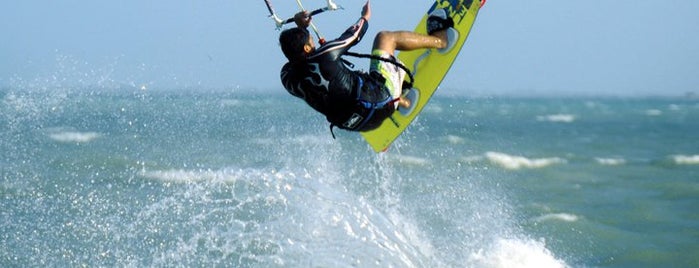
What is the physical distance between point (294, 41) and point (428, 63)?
72.9 inches

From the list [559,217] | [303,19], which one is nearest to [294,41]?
[303,19]

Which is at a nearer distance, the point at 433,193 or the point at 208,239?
the point at 208,239

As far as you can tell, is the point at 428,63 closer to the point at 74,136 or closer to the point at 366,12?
the point at 366,12

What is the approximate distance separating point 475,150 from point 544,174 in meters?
4.02

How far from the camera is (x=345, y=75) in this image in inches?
281

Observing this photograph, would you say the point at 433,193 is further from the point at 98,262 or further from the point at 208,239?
the point at 98,262

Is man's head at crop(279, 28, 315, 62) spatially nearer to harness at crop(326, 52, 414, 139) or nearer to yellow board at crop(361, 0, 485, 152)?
harness at crop(326, 52, 414, 139)

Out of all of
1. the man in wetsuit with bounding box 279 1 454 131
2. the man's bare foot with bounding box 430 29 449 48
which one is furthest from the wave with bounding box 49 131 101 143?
the man in wetsuit with bounding box 279 1 454 131

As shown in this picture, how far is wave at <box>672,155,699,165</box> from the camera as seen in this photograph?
1892 centimetres

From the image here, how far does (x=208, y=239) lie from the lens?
1027 cm

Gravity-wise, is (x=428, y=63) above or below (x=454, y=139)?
above

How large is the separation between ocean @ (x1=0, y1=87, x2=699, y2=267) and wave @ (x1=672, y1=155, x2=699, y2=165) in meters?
0.04

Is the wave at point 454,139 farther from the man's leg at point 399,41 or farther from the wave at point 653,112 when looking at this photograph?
the wave at point 653,112

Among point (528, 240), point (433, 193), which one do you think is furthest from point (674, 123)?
point (528, 240)
